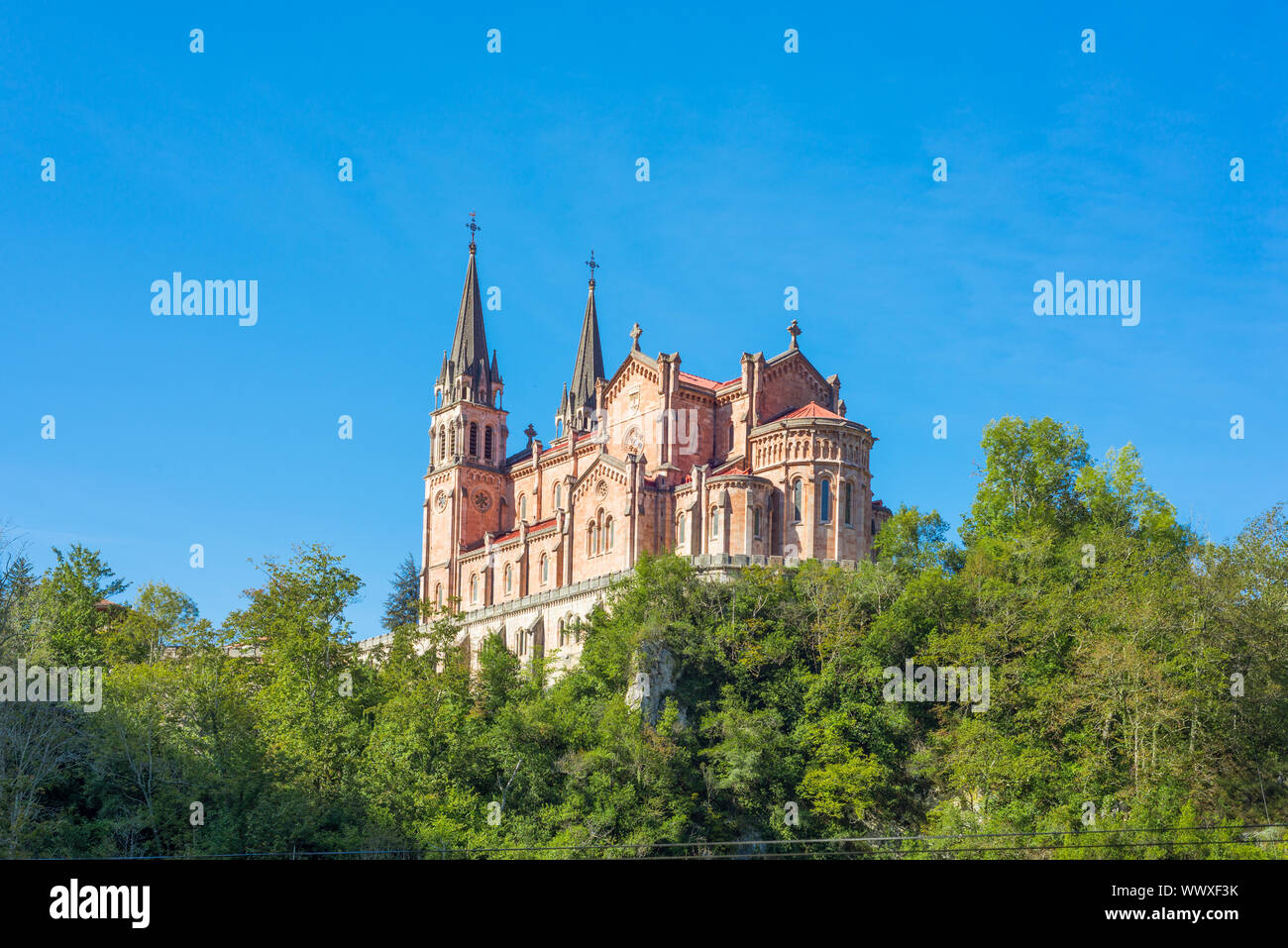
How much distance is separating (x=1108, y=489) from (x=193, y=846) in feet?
142

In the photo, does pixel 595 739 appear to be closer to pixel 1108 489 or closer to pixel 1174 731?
pixel 1174 731

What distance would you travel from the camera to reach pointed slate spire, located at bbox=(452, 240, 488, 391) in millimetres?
93688

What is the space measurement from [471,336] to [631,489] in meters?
28.4

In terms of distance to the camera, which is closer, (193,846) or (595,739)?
(193,846)

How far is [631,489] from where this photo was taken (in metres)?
71.2

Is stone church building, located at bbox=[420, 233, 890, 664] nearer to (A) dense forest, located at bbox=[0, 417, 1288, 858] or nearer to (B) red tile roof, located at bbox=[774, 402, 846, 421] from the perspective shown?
(B) red tile roof, located at bbox=[774, 402, 846, 421]

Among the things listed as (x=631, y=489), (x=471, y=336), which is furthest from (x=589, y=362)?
(x=631, y=489)

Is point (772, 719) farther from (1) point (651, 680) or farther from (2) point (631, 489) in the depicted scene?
(2) point (631, 489)

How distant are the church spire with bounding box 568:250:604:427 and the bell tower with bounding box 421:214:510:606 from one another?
1446 centimetres

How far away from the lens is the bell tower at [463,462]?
89.3m

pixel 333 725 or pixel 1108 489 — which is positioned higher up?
pixel 1108 489
